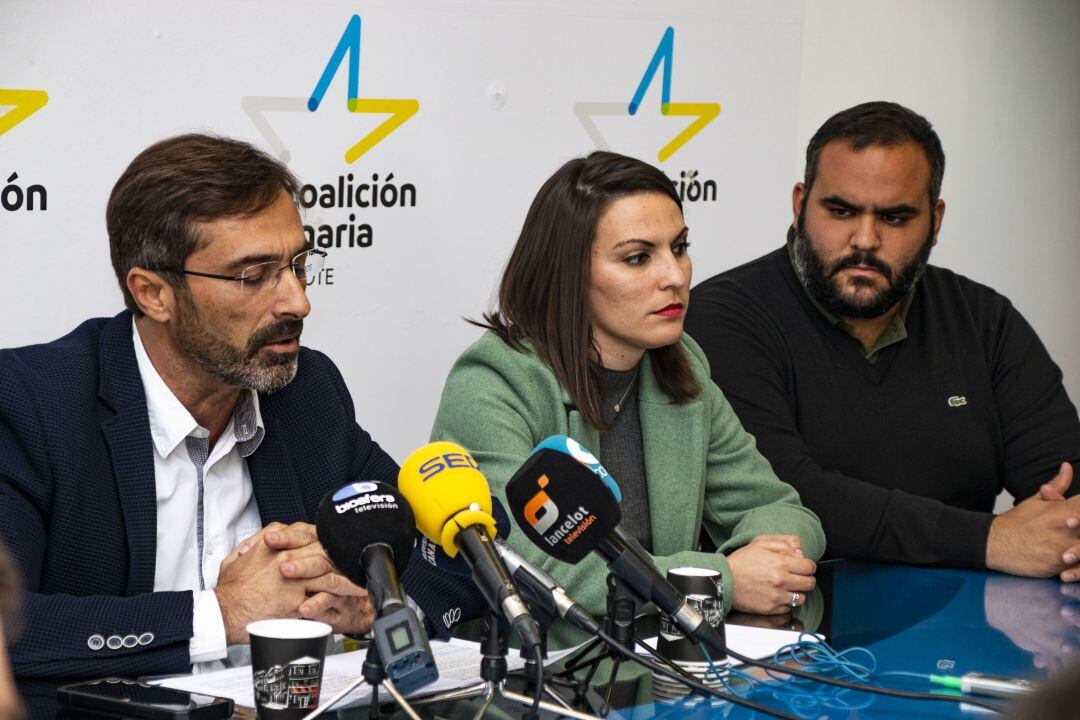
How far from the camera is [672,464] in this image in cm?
279

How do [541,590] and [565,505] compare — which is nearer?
[541,590]

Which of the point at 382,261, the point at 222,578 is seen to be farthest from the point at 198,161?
the point at 382,261

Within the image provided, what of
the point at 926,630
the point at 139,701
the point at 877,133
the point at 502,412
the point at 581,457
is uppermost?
the point at 877,133

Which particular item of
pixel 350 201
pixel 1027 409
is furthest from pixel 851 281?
pixel 350 201

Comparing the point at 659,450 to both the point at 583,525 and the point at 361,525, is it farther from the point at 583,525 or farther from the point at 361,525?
the point at 361,525

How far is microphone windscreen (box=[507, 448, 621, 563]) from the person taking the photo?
1645 mm

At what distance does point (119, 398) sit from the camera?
228 centimetres

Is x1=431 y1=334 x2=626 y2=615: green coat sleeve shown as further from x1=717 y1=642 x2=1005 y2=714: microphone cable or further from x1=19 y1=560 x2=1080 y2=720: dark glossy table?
x1=717 y1=642 x2=1005 y2=714: microphone cable

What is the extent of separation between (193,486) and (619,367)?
3.00 feet

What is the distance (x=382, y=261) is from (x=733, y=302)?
34.0 inches

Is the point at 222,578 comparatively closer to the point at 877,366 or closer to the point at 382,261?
the point at 382,261

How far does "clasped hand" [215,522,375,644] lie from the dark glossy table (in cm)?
29

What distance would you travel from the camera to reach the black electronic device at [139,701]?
1.67 metres

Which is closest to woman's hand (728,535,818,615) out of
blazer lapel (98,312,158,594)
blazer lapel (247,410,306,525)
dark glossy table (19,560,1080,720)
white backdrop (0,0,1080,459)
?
dark glossy table (19,560,1080,720)
